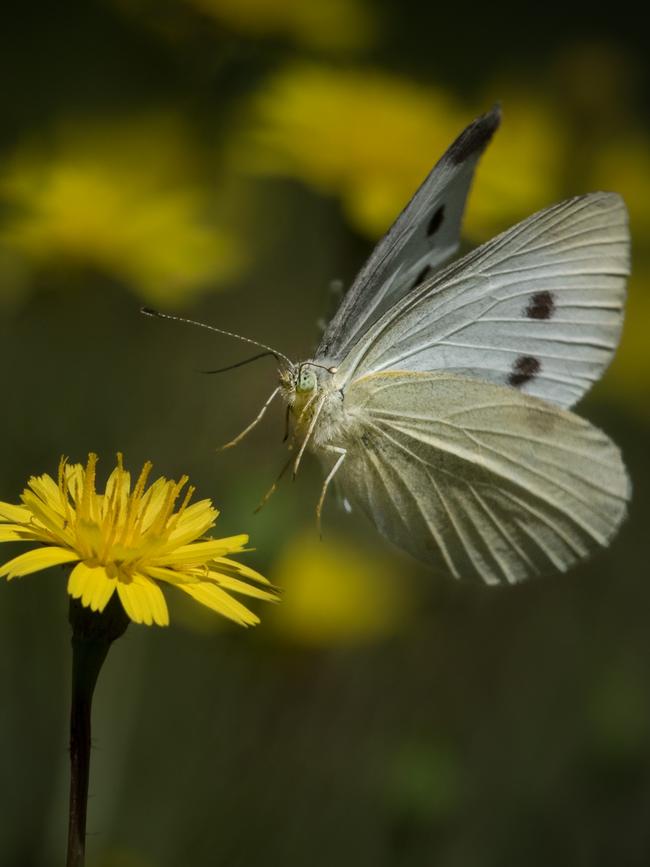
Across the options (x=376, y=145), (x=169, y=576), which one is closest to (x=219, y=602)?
(x=169, y=576)

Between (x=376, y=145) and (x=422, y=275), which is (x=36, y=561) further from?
(x=376, y=145)

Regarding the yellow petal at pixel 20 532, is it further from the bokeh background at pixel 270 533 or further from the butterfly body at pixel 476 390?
the bokeh background at pixel 270 533

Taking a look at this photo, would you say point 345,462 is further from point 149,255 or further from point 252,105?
point 252,105

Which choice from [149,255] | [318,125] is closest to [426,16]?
[318,125]

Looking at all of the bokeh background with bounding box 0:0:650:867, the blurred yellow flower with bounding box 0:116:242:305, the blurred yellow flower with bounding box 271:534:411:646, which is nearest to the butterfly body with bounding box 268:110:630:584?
the bokeh background with bounding box 0:0:650:867

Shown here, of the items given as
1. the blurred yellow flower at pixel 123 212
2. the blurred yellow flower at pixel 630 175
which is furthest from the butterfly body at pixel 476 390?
the blurred yellow flower at pixel 630 175

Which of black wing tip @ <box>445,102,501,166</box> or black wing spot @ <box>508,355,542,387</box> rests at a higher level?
black wing tip @ <box>445,102,501,166</box>

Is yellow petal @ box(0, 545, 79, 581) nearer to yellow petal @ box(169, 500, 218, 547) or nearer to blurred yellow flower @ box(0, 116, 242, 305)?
yellow petal @ box(169, 500, 218, 547)
